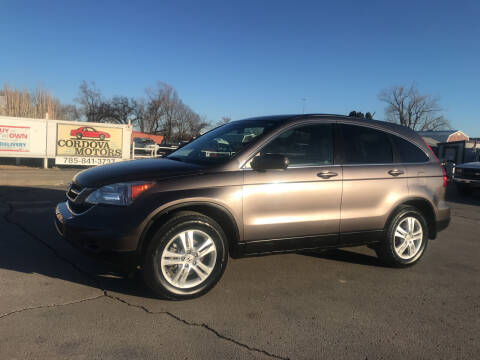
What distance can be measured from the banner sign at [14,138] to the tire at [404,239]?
54.0 feet

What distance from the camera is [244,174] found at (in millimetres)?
3789

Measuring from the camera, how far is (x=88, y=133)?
1798cm

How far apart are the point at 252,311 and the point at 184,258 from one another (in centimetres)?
77

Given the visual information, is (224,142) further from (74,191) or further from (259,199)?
(74,191)

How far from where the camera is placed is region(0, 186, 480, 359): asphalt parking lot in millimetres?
2832

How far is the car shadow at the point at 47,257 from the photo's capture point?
3926 millimetres

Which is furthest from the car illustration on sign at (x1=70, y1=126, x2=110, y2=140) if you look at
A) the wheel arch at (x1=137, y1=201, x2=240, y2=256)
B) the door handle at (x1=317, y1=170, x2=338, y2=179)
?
the door handle at (x1=317, y1=170, x2=338, y2=179)

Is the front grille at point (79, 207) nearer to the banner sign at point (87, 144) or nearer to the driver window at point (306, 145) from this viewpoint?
the driver window at point (306, 145)

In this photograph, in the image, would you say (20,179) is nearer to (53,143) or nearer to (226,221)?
(53,143)

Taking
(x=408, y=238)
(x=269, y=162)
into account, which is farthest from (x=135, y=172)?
(x=408, y=238)

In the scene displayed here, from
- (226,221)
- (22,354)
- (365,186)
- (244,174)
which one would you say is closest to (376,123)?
A: (365,186)

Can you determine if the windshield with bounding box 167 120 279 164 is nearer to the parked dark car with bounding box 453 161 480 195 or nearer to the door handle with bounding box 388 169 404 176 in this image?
the door handle with bounding box 388 169 404 176

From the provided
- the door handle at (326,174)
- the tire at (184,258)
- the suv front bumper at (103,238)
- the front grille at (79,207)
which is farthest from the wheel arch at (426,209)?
the front grille at (79,207)

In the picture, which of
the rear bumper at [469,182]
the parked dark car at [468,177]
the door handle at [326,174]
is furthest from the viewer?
the parked dark car at [468,177]
